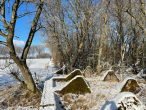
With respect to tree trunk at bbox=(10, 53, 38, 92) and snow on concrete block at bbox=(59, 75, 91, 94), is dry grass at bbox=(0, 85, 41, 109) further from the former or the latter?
snow on concrete block at bbox=(59, 75, 91, 94)

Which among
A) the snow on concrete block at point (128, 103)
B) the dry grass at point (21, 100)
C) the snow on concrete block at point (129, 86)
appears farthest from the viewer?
the snow on concrete block at point (129, 86)

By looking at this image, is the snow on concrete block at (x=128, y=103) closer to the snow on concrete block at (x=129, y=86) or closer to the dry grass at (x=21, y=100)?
the snow on concrete block at (x=129, y=86)

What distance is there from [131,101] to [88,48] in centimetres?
1016

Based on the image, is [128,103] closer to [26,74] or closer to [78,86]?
[78,86]

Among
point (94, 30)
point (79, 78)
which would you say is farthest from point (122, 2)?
point (79, 78)

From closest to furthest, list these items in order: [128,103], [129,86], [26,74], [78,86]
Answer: [128,103] < [78,86] < [129,86] < [26,74]

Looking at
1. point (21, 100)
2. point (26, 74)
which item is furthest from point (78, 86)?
point (21, 100)

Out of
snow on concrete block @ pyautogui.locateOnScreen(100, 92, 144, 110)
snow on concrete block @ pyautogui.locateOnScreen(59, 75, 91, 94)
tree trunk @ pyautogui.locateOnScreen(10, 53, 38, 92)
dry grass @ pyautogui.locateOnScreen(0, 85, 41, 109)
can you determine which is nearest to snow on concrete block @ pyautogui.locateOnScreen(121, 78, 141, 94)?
snow on concrete block @ pyautogui.locateOnScreen(59, 75, 91, 94)

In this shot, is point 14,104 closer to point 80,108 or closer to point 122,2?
point 80,108

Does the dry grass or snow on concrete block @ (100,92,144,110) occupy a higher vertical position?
A: snow on concrete block @ (100,92,144,110)

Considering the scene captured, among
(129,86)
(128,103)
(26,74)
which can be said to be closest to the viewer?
(128,103)

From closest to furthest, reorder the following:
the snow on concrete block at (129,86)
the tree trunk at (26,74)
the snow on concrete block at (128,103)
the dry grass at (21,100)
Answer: the snow on concrete block at (128,103), the dry grass at (21,100), the snow on concrete block at (129,86), the tree trunk at (26,74)

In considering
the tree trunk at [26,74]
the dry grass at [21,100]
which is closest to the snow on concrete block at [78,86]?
the dry grass at [21,100]

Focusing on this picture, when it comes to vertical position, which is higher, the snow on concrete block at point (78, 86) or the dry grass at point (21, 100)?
the snow on concrete block at point (78, 86)
